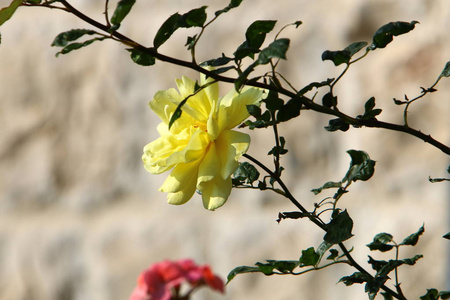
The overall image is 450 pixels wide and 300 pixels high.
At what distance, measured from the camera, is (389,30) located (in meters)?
0.48

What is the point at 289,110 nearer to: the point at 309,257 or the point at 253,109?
the point at 253,109

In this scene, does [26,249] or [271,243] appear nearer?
[271,243]

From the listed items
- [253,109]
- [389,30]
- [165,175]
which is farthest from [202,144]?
[165,175]

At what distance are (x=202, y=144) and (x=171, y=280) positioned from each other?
0.10m

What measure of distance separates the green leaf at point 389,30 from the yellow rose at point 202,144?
9cm

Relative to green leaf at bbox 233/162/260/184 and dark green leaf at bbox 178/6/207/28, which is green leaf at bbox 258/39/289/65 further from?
green leaf at bbox 233/162/260/184

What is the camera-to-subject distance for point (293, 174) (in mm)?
1003

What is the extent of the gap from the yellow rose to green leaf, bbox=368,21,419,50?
9 centimetres

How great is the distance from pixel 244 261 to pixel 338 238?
55 cm

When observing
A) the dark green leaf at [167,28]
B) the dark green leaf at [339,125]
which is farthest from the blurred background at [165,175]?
the dark green leaf at [167,28]

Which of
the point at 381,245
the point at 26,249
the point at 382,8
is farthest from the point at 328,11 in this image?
the point at 26,249

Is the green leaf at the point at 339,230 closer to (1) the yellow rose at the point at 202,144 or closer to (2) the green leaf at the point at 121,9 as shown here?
(1) the yellow rose at the point at 202,144

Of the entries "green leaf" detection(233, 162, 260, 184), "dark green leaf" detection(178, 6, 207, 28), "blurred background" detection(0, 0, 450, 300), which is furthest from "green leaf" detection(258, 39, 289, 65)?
"blurred background" detection(0, 0, 450, 300)

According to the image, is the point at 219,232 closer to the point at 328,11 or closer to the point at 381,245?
the point at 328,11
